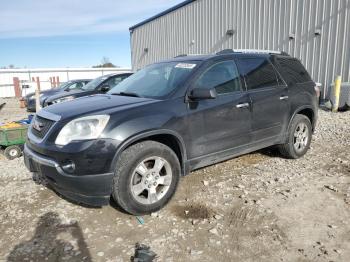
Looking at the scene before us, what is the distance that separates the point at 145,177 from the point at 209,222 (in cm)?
84

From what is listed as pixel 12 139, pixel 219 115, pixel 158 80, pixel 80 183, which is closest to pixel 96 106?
pixel 80 183

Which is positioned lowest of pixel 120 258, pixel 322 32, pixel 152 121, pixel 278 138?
pixel 120 258

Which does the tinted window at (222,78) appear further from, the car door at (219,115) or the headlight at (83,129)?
the headlight at (83,129)

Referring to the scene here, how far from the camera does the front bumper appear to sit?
10.5 feet

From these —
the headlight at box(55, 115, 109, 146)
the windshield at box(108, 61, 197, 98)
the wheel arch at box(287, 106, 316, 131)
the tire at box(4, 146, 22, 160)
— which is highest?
the windshield at box(108, 61, 197, 98)

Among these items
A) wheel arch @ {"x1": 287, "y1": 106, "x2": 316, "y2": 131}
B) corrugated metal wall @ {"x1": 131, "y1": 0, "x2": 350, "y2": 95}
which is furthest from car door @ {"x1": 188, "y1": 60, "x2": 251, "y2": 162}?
corrugated metal wall @ {"x1": 131, "y1": 0, "x2": 350, "y2": 95}

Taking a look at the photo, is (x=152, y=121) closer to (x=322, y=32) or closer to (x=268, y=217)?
(x=268, y=217)

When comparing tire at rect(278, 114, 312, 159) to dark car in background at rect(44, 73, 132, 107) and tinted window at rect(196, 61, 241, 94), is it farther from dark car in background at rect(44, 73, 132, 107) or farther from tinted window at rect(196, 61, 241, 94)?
dark car in background at rect(44, 73, 132, 107)

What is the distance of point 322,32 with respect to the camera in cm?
1084

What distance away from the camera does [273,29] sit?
41.0 feet

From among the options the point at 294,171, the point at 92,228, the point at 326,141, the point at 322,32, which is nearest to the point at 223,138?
the point at 294,171

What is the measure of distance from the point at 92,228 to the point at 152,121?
1.29 meters

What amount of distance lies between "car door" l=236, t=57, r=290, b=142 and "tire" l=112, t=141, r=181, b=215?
1523 mm


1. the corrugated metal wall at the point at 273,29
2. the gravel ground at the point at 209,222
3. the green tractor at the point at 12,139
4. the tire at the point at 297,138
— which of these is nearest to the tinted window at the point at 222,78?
the gravel ground at the point at 209,222
